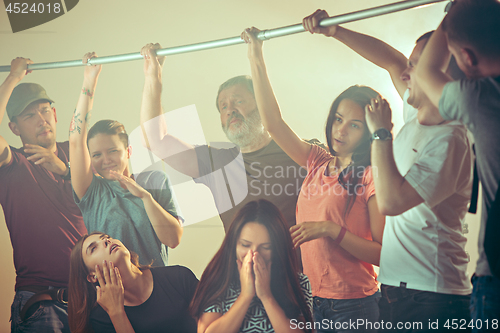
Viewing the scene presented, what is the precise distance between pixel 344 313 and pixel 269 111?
0.82 meters

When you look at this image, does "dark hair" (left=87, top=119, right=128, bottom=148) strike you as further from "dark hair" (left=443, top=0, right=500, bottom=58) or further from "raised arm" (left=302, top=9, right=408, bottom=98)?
"dark hair" (left=443, top=0, right=500, bottom=58)

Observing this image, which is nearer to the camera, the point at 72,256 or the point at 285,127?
the point at 285,127

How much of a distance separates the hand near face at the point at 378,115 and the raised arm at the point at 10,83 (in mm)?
1715

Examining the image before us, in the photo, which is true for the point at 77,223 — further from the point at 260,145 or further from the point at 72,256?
the point at 260,145

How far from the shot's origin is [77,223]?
1807 millimetres

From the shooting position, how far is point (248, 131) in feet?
5.10

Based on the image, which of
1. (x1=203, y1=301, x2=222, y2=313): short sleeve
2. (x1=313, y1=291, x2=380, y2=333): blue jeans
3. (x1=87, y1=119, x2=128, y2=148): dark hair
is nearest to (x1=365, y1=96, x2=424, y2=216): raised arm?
(x1=313, y1=291, x2=380, y2=333): blue jeans

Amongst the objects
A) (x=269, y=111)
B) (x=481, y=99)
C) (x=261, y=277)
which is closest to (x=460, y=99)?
(x=481, y=99)

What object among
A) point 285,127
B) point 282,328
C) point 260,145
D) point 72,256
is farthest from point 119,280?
point 285,127

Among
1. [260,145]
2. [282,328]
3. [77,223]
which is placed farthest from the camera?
[77,223]

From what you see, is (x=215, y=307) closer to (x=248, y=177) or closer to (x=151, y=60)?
(x=248, y=177)

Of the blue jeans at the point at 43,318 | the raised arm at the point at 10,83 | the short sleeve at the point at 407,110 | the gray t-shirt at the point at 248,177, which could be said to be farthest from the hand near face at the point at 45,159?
the short sleeve at the point at 407,110

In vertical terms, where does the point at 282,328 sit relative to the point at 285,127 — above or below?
below

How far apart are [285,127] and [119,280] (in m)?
0.97
